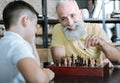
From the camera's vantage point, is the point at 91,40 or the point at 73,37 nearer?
the point at 91,40

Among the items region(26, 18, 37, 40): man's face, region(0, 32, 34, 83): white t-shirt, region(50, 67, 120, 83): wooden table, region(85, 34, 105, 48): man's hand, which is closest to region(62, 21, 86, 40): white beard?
region(85, 34, 105, 48): man's hand

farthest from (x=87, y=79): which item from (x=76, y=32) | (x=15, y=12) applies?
A: (x=76, y=32)

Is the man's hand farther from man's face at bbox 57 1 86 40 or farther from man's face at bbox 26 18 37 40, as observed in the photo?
man's face at bbox 26 18 37 40

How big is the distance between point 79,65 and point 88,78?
0.46ft

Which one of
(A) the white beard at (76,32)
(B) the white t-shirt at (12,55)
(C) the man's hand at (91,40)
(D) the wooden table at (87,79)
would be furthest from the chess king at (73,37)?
(B) the white t-shirt at (12,55)

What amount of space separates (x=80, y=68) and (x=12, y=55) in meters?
0.48

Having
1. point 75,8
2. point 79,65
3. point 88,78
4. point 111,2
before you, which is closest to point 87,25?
point 75,8

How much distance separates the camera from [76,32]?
5.97ft

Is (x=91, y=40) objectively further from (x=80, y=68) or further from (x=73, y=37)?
(x=73, y=37)

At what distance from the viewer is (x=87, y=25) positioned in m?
1.99

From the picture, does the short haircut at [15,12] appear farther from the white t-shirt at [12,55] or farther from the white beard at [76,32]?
the white beard at [76,32]

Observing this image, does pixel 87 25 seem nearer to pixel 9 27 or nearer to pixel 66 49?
pixel 66 49

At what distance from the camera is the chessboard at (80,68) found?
1292 millimetres

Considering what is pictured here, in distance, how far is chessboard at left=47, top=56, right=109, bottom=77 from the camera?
129 centimetres
